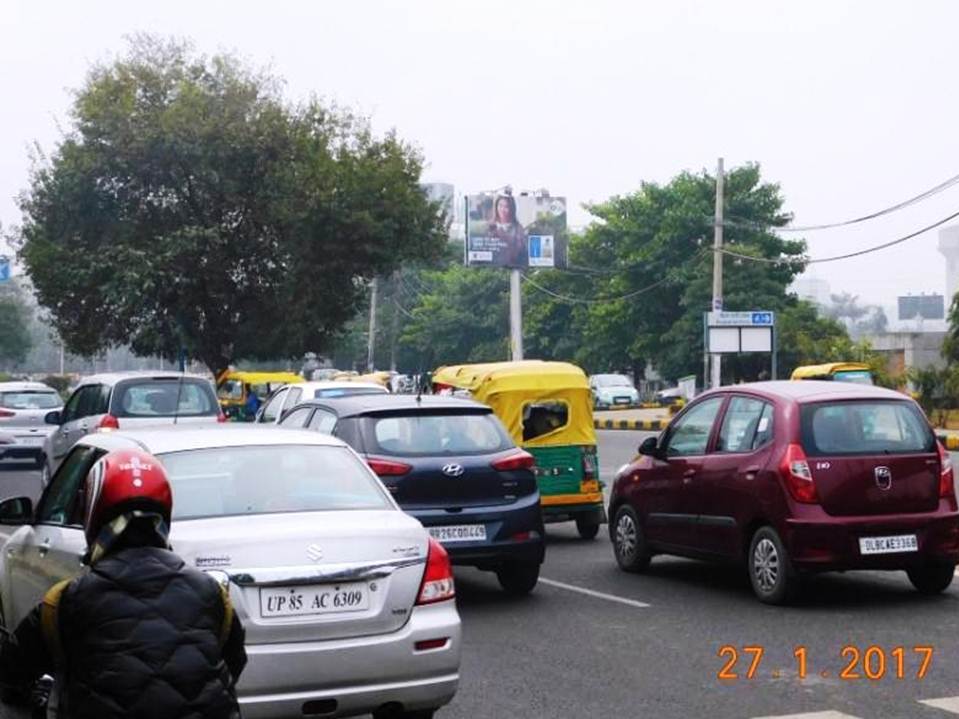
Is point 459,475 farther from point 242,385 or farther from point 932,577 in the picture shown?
point 242,385

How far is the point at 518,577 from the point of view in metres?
11.7

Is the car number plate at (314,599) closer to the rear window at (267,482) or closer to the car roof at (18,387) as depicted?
the rear window at (267,482)

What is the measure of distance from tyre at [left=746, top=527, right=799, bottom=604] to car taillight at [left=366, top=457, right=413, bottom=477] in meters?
2.52

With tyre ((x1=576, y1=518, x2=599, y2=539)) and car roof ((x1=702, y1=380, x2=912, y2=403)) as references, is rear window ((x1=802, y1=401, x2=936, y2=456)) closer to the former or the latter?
car roof ((x1=702, y1=380, x2=912, y2=403))

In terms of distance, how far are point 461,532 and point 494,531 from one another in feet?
0.79

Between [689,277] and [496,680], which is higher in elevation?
[689,277]

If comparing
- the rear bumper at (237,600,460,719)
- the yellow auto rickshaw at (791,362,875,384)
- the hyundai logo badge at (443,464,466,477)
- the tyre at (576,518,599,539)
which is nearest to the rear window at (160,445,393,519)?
the rear bumper at (237,600,460,719)

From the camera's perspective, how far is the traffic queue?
664 cm

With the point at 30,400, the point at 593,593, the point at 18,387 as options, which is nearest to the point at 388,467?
the point at 593,593

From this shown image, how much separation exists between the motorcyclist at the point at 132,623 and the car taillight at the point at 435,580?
3.22 meters

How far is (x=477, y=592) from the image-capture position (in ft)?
39.4

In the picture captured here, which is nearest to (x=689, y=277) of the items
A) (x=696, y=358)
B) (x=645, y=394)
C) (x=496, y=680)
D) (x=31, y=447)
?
(x=696, y=358)

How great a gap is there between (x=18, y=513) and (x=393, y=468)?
4.18 metres

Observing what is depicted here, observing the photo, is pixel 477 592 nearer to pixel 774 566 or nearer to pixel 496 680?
pixel 774 566
